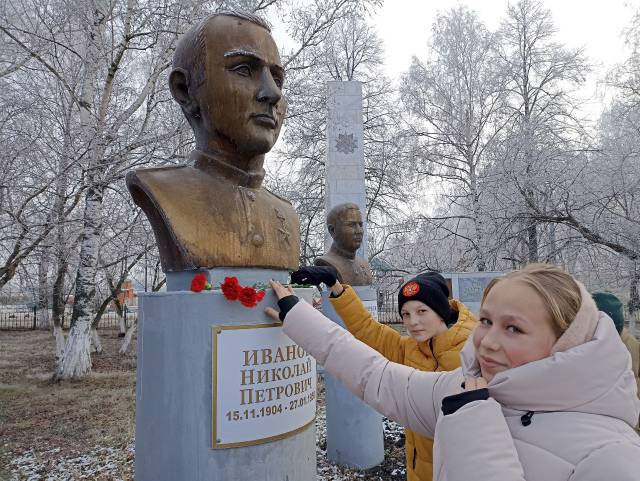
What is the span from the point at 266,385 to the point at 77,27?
26.6 feet

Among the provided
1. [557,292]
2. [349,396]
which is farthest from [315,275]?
[349,396]

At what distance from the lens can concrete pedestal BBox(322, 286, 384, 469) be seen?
14.3ft

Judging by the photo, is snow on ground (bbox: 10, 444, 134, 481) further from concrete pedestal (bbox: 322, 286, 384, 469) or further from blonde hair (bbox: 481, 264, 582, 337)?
blonde hair (bbox: 481, 264, 582, 337)

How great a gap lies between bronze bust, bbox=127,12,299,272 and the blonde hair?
1.45 metres

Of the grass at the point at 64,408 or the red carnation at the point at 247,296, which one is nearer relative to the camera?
the red carnation at the point at 247,296

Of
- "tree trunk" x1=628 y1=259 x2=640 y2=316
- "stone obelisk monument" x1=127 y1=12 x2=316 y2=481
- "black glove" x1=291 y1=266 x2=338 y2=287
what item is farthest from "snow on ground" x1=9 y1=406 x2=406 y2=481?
"tree trunk" x1=628 y1=259 x2=640 y2=316

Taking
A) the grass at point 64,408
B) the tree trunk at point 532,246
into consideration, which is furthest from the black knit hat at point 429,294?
the tree trunk at point 532,246

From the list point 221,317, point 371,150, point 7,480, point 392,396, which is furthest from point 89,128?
point 371,150

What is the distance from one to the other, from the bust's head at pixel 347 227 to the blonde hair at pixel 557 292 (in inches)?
153

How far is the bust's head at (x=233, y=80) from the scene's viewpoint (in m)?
2.16

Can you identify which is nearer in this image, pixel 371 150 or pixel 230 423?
pixel 230 423

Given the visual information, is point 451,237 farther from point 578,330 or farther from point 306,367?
point 578,330

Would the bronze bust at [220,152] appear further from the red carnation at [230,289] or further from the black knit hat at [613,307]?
the black knit hat at [613,307]

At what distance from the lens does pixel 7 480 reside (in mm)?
3969
